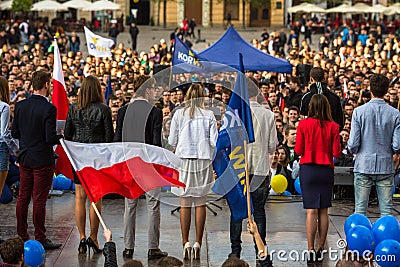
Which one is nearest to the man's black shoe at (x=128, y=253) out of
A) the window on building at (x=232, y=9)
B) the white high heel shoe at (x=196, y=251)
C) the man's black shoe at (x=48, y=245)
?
the white high heel shoe at (x=196, y=251)

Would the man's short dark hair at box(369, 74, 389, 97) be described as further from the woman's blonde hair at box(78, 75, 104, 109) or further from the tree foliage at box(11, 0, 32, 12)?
the tree foliage at box(11, 0, 32, 12)

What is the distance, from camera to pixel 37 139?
930 centimetres

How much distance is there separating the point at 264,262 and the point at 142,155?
2446 mm

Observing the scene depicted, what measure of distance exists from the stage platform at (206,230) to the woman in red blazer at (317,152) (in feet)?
2.06

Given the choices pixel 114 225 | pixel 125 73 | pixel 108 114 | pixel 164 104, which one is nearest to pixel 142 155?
pixel 108 114

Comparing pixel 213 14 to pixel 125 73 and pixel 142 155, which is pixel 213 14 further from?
pixel 142 155

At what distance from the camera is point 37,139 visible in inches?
366

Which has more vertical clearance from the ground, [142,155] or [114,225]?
[142,155]

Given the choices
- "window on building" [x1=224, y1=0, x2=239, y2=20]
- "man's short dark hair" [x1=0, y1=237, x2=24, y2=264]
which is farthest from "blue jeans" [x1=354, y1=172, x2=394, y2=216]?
"window on building" [x1=224, y1=0, x2=239, y2=20]

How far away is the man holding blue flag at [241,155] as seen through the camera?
9.06 m

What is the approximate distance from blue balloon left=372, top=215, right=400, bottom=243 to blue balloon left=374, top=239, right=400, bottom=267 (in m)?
0.27

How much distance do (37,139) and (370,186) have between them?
11.2ft

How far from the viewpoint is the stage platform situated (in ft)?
31.0

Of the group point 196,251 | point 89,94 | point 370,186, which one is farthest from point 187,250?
point 370,186
